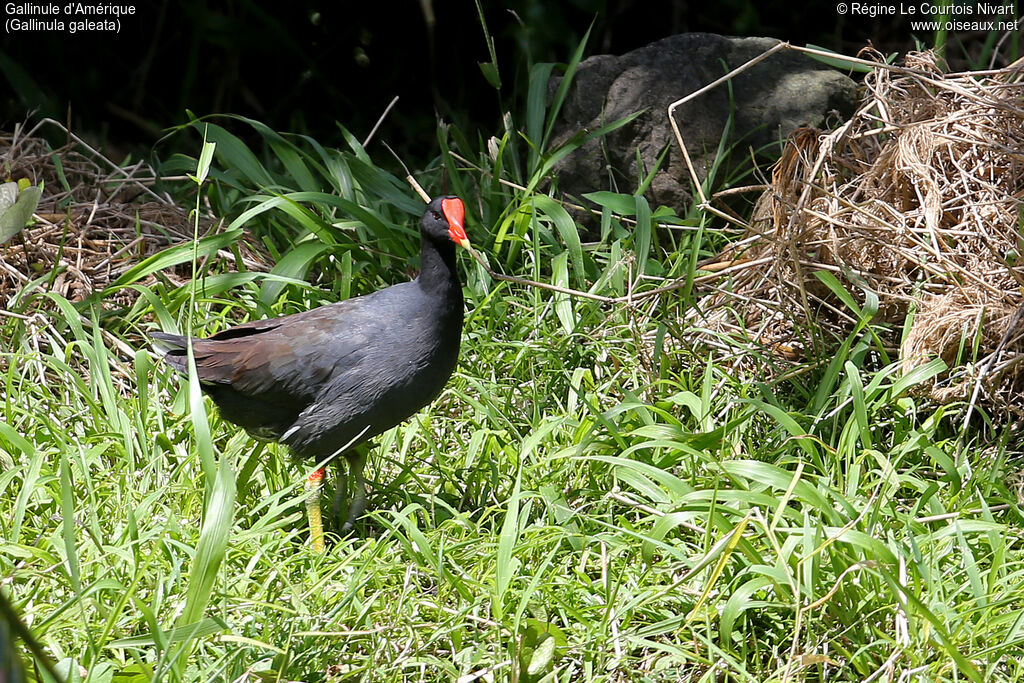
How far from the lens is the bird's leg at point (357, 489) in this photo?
290 centimetres

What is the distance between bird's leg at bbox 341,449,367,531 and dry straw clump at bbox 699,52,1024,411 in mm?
1297

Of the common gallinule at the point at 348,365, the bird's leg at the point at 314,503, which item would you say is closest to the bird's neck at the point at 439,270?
the common gallinule at the point at 348,365

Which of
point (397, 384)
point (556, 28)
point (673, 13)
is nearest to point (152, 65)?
point (556, 28)

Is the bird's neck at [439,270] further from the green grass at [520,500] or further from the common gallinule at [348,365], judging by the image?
the green grass at [520,500]

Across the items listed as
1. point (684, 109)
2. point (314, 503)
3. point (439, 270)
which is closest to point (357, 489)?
point (314, 503)

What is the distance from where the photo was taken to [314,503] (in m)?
2.80

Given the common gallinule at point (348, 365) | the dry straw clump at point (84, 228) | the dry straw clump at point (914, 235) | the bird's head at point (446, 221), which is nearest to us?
the common gallinule at point (348, 365)

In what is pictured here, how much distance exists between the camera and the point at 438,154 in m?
5.20

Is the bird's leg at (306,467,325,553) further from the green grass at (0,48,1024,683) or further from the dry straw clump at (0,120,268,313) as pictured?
the dry straw clump at (0,120,268,313)

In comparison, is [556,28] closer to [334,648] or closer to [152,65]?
[152,65]

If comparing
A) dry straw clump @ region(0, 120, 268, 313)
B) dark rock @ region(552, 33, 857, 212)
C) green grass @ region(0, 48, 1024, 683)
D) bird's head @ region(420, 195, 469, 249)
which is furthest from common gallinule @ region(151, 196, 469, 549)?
dark rock @ region(552, 33, 857, 212)

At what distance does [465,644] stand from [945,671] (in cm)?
104

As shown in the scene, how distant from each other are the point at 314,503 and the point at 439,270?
730 millimetres

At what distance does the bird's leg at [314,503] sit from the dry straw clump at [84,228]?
1.35 meters
